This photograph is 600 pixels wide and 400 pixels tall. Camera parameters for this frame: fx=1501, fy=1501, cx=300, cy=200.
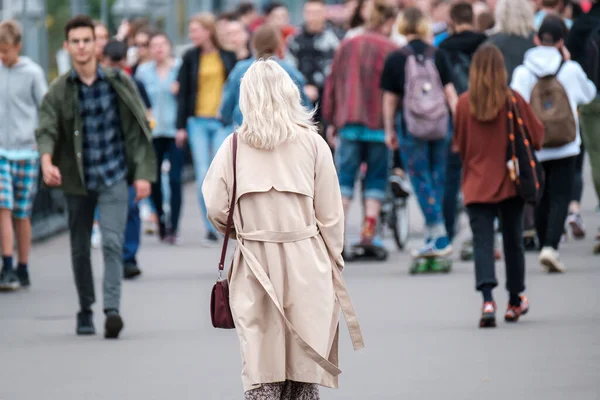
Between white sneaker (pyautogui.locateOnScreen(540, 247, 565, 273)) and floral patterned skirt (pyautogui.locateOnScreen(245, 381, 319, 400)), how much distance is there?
575cm

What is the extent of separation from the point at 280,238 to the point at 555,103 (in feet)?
18.6

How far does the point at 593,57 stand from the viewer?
1259cm

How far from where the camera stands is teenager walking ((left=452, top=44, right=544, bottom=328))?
30.0 feet

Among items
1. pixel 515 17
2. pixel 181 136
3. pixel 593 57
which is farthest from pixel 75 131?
pixel 181 136

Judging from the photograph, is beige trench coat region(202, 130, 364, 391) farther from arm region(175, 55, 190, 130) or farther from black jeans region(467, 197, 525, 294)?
arm region(175, 55, 190, 130)

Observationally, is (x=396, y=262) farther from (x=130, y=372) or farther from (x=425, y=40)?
(x=130, y=372)

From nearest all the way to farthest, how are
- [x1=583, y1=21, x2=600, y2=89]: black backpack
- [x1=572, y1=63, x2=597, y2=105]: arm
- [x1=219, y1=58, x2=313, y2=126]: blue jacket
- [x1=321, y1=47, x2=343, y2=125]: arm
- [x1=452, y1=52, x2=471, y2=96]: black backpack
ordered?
[x1=572, y1=63, x2=597, y2=105]: arm < [x1=583, y1=21, x2=600, y2=89]: black backpack < [x1=452, y1=52, x2=471, y2=96]: black backpack < [x1=219, y1=58, x2=313, y2=126]: blue jacket < [x1=321, y1=47, x2=343, y2=125]: arm

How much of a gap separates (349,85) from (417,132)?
3.29 feet

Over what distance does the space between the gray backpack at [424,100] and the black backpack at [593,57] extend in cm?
131

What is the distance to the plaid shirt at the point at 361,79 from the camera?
1285cm

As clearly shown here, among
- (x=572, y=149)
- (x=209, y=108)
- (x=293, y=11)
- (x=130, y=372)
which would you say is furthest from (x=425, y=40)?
(x=293, y=11)

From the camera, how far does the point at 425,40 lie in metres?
12.4

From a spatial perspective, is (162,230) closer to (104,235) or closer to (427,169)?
(427,169)

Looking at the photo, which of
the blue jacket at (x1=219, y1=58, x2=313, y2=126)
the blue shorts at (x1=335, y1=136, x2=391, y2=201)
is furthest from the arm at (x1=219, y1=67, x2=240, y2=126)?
the blue shorts at (x1=335, y1=136, x2=391, y2=201)
